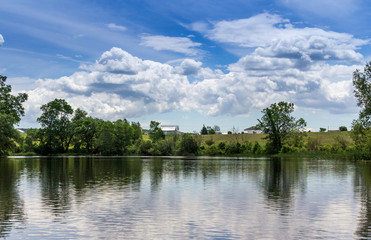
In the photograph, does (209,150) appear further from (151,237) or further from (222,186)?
(151,237)

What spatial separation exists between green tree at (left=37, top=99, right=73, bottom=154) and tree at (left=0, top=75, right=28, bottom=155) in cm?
3488

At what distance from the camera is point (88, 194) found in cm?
2748

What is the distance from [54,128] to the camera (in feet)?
471

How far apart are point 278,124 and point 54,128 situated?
8273 centimetres

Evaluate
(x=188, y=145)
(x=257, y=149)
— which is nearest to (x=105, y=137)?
(x=188, y=145)

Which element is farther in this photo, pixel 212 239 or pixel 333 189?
pixel 333 189

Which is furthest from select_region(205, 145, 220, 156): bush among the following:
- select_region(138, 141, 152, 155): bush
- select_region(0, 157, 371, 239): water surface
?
select_region(0, 157, 371, 239): water surface

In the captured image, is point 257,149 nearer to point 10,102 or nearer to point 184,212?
point 10,102

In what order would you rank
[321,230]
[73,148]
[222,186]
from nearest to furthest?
1. [321,230]
2. [222,186]
3. [73,148]

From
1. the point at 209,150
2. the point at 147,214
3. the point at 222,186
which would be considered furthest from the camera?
the point at 209,150

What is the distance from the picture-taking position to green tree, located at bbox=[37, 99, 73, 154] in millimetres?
144000

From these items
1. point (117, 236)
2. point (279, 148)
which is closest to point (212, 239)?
point (117, 236)

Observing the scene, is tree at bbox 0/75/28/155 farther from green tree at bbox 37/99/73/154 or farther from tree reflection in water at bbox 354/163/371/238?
tree reflection in water at bbox 354/163/371/238

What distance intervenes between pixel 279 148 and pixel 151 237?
4475 inches
